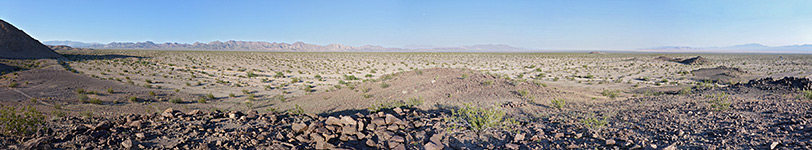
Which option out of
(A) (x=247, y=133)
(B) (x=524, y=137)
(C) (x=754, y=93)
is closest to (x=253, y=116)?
(A) (x=247, y=133)

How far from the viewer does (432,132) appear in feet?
19.3

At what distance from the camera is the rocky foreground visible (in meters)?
4.82

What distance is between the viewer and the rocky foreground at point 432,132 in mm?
4816

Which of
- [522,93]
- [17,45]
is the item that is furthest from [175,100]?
[17,45]

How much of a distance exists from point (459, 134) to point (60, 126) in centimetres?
728

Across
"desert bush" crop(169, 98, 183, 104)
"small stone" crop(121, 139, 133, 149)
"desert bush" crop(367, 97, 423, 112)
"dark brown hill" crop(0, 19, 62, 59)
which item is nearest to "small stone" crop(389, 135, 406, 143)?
"desert bush" crop(367, 97, 423, 112)

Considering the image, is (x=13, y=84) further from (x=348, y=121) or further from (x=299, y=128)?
(x=348, y=121)

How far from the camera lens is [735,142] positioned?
4.69 meters

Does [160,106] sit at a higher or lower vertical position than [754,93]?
lower

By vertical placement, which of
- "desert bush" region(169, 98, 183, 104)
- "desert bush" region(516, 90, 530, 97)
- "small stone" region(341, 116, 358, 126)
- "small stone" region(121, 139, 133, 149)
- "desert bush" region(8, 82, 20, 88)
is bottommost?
"desert bush" region(169, 98, 183, 104)

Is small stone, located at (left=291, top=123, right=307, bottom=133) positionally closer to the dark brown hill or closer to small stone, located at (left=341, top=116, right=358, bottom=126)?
small stone, located at (left=341, top=116, right=358, bottom=126)

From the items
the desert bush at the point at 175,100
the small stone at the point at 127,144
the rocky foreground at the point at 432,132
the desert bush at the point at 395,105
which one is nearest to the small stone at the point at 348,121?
the rocky foreground at the point at 432,132

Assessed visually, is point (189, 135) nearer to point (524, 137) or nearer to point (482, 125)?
point (482, 125)

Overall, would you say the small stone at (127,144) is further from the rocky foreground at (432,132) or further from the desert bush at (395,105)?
the desert bush at (395,105)
